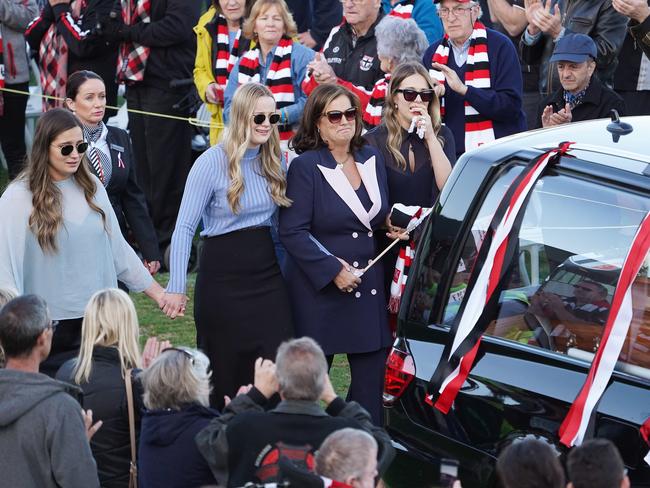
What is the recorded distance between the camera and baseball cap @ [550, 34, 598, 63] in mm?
8094

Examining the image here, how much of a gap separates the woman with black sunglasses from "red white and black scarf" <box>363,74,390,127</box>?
1.44m

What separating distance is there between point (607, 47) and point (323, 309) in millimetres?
3439

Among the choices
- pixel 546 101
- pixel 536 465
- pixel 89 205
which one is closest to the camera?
pixel 536 465

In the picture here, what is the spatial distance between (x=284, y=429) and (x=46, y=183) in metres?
2.36

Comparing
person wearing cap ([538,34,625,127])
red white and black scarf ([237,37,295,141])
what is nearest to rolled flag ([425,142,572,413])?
person wearing cap ([538,34,625,127])

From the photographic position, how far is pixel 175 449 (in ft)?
16.0

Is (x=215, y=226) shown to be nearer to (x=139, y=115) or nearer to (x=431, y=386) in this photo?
(x=431, y=386)

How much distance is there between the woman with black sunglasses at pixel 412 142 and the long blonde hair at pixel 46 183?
1609mm

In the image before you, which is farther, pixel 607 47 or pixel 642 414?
pixel 607 47

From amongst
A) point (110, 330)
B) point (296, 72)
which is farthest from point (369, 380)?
point (296, 72)

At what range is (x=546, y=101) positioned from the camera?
8.48 m

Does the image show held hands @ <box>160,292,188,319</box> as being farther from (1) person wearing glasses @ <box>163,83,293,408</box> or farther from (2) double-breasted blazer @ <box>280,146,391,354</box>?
(2) double-breasted blazer @ <box>280,146,391,354</box>

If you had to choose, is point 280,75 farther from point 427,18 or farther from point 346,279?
point 346,279

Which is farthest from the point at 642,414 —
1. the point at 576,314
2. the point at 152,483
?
the point at 152,483
